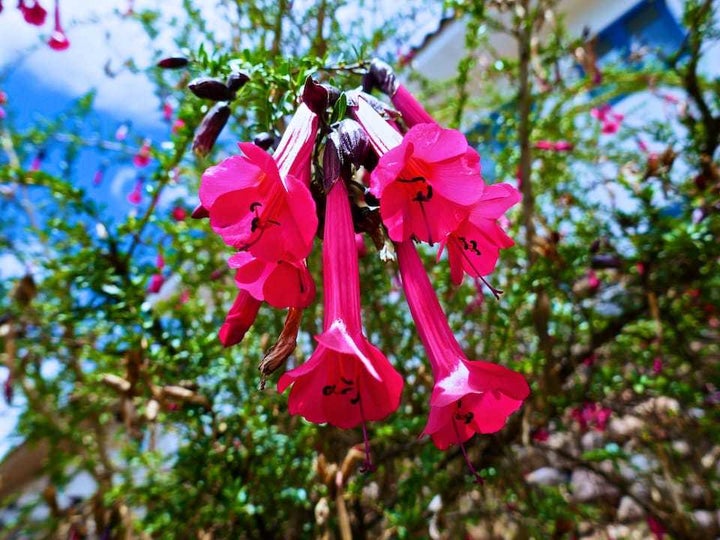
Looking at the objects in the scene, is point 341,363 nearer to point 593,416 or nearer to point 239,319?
point 239,319

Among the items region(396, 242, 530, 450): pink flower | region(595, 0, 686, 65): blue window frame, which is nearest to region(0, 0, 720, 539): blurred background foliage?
region(396, 242, 530, 450): pink flower

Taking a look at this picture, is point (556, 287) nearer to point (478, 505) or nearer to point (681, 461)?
point (478, 505)

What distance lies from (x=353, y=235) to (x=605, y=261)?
91 centimetres

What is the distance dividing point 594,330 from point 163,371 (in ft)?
3.27

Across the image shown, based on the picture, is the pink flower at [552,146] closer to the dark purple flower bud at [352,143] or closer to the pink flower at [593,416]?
the pink flower at [593,416]

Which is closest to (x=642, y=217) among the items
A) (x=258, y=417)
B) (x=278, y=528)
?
(x=258, y=417)

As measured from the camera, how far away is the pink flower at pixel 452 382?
41 centimetres

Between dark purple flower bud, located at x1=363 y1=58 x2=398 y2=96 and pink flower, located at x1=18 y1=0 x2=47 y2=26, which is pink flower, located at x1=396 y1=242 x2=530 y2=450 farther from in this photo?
pink flower, located at x1=18 y1=0 x2=47 y2=26

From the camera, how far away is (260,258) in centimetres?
41

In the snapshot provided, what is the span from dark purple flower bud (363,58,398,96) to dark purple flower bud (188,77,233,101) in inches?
5.9

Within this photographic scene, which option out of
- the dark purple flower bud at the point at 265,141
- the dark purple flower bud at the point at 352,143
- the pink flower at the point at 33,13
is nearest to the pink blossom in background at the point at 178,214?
the pink flower at the point at 33,13

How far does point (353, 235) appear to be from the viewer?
458mm

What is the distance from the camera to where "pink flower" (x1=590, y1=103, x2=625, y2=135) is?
7.22ft

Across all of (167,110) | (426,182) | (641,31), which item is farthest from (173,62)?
(641,31)
